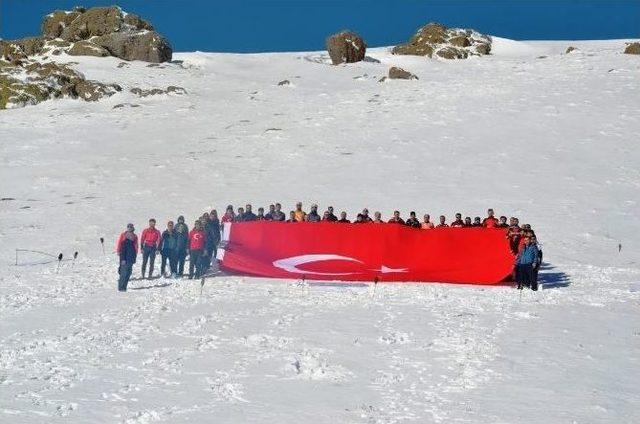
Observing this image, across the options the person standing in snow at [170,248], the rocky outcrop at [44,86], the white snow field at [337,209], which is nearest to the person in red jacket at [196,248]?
the person standing in snow at [170,248]

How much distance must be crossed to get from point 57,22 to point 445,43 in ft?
124

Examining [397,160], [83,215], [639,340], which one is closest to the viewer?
[639,340]

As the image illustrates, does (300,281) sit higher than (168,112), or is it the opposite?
(168,112)

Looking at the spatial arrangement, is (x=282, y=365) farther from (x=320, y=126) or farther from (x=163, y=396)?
(x=320, y=126)

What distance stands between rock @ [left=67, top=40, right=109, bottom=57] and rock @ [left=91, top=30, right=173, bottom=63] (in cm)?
74

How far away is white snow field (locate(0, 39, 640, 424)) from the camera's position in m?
8.62

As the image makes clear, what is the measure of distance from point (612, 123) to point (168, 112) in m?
26.7

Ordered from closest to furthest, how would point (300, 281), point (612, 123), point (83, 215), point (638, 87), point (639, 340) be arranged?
point (639, 340) < point (300, 281) < point (83, 215) < point (612, 123) < point (638, 87)

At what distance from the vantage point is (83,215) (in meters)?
26.0

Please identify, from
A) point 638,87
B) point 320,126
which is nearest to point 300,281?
point 320,126

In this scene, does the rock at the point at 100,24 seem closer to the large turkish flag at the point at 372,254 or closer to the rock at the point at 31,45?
the rock at the point at 31,45

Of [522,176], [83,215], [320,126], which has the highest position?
[320,126]

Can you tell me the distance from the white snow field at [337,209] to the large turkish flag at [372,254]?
55cm

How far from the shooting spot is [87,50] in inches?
2446
